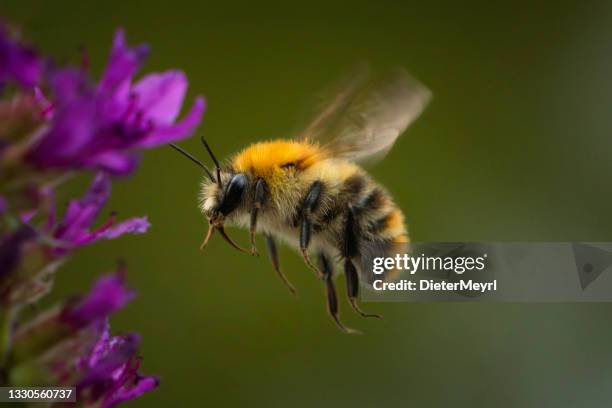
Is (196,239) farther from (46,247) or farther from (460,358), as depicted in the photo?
(46,247)

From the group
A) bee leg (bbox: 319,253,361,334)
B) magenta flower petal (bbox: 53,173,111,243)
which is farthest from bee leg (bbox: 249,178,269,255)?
magenta flower petal (bbox: 53,173,111,243)

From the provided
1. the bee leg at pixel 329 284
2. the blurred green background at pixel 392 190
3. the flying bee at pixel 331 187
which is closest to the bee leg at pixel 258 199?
the flying bee at pixel 331 187

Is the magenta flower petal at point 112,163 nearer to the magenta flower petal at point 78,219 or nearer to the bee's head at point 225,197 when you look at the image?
the magenta flower petal at point 78,219

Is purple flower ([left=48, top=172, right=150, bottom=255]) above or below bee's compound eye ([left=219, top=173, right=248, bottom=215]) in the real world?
below

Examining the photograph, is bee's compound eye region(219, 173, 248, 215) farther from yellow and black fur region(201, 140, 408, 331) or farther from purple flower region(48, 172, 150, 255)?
purple flower region(48, 172, 150, 255)

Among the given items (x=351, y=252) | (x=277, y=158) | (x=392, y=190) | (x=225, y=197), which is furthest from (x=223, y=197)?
(x=392, y=190)
